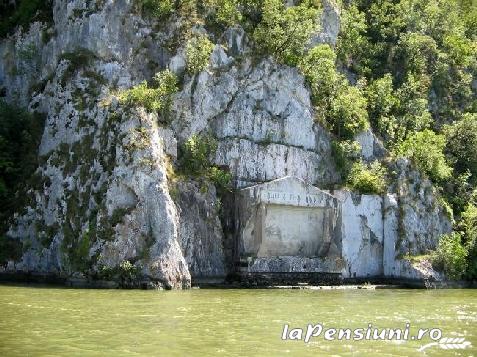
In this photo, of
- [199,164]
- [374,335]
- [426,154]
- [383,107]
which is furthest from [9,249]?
[383,107]

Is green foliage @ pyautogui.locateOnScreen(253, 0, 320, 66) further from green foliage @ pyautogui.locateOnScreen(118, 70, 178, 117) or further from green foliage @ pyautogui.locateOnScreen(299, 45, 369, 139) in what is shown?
green foliage @ pyautogui.locateOnScreen(118, 70, 178, 117)

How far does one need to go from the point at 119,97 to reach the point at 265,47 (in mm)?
12167

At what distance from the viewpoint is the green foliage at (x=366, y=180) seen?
5191cm

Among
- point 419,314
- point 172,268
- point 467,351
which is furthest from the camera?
point 172,268

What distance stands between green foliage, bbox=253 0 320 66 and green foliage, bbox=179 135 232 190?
946 cm

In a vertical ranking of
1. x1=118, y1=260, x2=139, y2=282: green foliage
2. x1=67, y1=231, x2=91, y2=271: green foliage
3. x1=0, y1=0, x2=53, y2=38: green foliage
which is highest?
x1=0, y1=0, x2=53, y2=38: green foliage

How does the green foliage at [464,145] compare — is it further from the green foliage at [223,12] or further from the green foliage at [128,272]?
the green foliage at [128,272]

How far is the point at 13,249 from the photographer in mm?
44219

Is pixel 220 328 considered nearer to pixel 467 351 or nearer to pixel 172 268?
pixel 467 351

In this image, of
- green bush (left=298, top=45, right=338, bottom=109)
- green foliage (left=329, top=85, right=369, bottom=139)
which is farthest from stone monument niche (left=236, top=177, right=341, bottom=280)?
green bush (left=298, top=45, right=338, bottom=109)

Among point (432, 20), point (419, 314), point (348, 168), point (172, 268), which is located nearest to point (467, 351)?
point (419, 314)

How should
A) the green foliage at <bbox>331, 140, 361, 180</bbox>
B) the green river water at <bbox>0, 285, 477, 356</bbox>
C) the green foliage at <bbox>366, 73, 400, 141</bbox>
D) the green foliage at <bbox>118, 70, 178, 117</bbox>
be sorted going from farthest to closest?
the green foliage at <bbox>366, 73, 400, 141</bbox> → the green foliage at <bbox>331, 140, 361, 180</bbox> → the green foliage at <bbox>118, 70, 178, 117</bbox> → the green river water at <bbox>0, 285, 477, 356</bbox>

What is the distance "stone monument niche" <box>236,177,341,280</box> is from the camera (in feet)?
151

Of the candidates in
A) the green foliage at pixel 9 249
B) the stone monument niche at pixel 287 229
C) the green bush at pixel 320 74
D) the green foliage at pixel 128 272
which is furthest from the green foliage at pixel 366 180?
the green foliage at pixel 9 249
